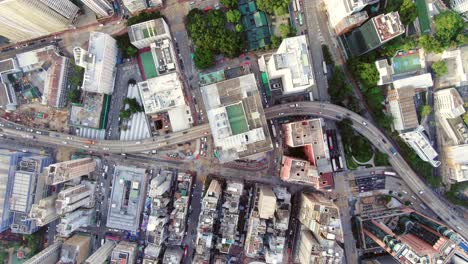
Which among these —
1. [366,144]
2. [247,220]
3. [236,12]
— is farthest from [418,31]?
[247,220]

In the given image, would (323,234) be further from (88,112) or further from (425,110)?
(88,112)

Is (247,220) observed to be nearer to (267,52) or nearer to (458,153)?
(267,52)

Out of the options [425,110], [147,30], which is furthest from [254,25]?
[425,110]

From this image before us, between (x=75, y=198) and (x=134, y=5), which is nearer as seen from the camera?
(x=75, y=198)

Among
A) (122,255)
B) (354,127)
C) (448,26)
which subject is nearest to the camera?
(448,26)

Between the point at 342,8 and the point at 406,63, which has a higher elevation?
the point at 342,8

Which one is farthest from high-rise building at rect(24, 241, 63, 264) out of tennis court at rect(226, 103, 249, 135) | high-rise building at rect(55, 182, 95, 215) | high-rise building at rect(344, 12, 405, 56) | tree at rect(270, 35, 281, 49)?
high-rise building at rect(344, 12, 405, 56)

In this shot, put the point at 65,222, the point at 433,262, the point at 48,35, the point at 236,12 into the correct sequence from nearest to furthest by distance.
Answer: the point at 433,262 < the point at 65,222 < the point at 236,12 < the point at 48,35
